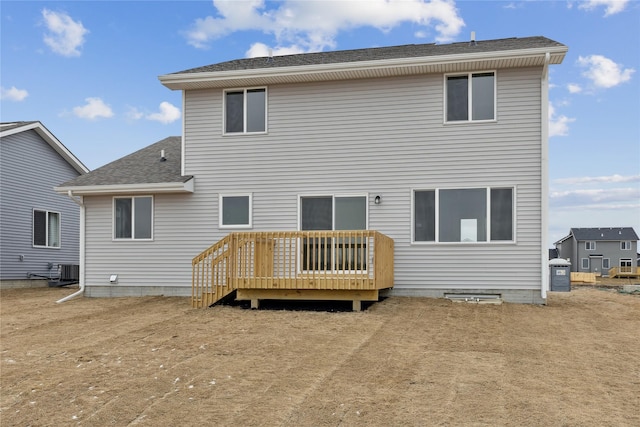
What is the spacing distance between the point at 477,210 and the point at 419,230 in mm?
1328

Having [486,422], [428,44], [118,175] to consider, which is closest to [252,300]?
[118,175]

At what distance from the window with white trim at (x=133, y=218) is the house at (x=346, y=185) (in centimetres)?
4

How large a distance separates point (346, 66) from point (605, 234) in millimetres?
52772

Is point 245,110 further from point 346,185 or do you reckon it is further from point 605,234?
point 605,234

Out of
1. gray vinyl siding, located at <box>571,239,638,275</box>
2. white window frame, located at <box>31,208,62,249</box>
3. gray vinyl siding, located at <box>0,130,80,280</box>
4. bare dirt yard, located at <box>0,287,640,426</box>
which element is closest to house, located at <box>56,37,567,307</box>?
bare dirt yard, located at <box>0,287,640,426</box>

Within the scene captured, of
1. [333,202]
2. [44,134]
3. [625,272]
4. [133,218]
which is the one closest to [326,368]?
[333,202]

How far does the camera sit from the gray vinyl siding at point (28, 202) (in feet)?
59.6

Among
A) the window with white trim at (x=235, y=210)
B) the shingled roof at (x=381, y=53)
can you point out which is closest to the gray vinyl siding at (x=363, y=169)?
the window with white trim at (x=235, y=210)

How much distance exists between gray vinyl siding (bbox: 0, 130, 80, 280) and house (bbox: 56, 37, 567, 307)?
6.01 metres

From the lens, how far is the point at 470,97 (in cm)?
1194

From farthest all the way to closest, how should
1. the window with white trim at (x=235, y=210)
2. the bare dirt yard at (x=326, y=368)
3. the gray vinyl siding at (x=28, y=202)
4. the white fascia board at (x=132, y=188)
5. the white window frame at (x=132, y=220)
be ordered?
the gray vinyl siding at (x=28, y=202)
the white window frame at (x=132, y=220)
the window with white trim at (x=235, y=210)
the white fascia board at (x=132, y=188)
the bare dirt yard at (x=326, y=368)

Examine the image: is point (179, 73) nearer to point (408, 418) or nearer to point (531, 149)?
point (531, 149)

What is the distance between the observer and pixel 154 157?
15.2 metres

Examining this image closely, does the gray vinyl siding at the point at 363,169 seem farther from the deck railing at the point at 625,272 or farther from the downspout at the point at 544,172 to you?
A: the deck railing at the point at 625,272
